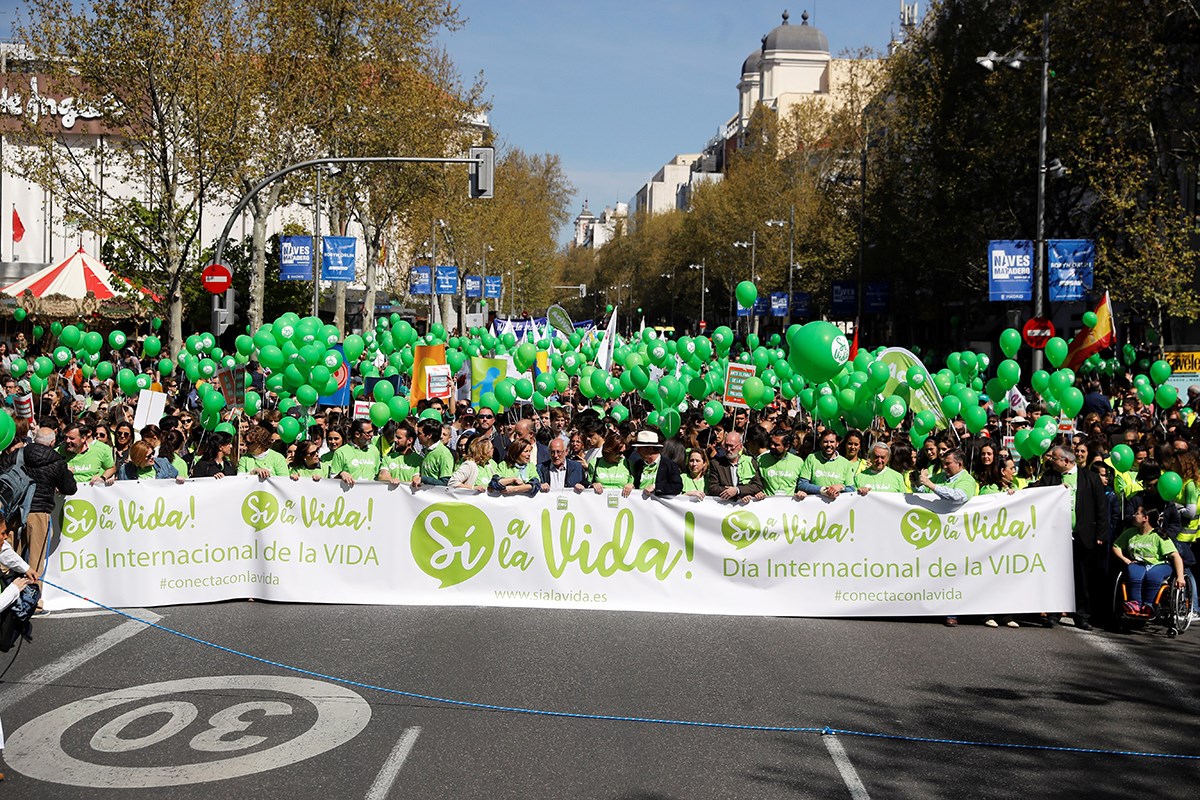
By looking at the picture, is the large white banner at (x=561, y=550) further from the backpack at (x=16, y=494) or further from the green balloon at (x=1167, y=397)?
the green balloon at (x=1167, y=397)

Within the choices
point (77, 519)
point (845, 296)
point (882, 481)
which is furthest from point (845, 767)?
point (845, 296)

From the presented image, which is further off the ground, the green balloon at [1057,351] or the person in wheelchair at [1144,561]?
the green balloon at [1057,351]

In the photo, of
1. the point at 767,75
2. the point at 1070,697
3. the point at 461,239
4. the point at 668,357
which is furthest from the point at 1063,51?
the point at 767,75

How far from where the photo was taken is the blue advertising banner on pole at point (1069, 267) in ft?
89.6

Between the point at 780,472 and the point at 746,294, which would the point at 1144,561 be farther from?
the point at 746,294

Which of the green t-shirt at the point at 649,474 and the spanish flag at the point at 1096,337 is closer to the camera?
the green t-shirt at the point at 649,474

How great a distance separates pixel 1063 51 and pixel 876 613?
25303 mm

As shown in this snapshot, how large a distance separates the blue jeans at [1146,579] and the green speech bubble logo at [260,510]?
6469 mm

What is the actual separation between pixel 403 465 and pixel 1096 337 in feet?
43.4

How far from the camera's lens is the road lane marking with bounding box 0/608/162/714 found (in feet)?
25.0

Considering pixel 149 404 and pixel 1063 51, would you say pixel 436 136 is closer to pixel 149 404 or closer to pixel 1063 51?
pixel 1063 51

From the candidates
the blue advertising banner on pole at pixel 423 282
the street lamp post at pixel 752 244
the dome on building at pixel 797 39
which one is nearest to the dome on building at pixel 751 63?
the dome on building at pixel 797 39

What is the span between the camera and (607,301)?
155 m

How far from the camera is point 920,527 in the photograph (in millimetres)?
10164
